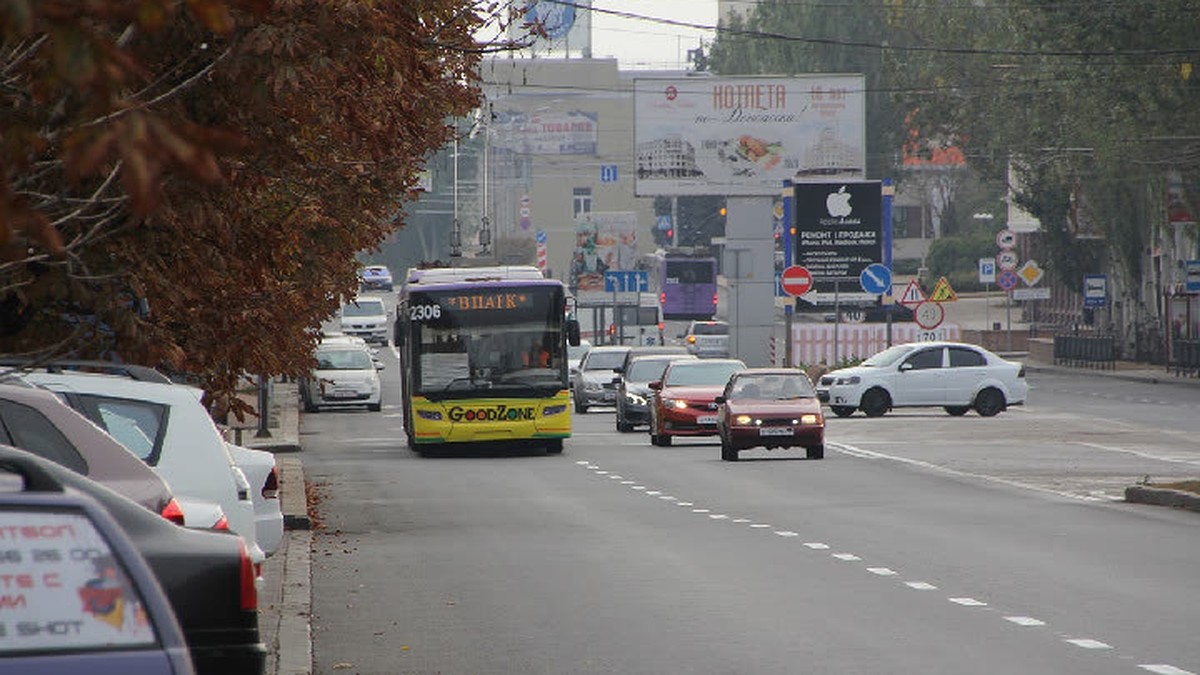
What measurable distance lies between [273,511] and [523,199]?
134m

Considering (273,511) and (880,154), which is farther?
(880,154)

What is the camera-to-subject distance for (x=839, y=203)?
2544 inches

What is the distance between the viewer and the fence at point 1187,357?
64312mm

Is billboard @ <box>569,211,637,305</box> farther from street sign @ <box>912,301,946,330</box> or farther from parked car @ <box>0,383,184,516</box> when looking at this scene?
parked car @ <box>0,383,184,516</box>

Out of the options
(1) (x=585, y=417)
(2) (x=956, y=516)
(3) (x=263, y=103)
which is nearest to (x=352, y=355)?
(1) (x=585, y=417)

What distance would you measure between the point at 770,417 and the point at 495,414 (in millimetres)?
4688

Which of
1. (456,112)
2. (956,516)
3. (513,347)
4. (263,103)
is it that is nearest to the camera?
(263,103)

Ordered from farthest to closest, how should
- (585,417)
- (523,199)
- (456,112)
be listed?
(523,199)
(585,417)
(456,112)

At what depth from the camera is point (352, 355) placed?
2229 inches

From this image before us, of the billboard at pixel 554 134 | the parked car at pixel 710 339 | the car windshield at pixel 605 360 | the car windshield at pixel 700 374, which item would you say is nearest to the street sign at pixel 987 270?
the parked car at pixel 710 339

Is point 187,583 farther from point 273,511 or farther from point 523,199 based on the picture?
point 523,199

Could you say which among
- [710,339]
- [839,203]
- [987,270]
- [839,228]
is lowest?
[710,339]

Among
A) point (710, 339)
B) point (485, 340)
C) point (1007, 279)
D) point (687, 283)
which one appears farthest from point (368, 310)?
point (485, 340)

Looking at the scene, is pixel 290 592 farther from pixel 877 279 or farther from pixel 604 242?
pixel 604 242
